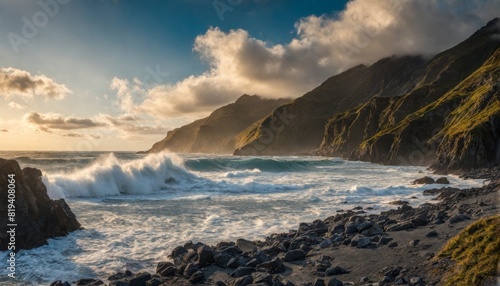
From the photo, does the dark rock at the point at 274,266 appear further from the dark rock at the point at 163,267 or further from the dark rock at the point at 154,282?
the dark rock at the point at 154,282

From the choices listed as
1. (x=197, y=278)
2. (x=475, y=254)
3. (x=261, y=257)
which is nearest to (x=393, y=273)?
(x=475, y=254)

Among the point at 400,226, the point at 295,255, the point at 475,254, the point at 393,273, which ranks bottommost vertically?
the point at 295,255

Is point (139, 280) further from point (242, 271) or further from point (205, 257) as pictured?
point (242, 271)

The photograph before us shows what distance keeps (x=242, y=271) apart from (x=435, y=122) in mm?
106269

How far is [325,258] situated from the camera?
14.2 metres

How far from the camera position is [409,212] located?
21703 mm

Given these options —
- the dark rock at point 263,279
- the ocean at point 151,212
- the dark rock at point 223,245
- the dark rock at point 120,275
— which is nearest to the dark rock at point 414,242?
the dark rock at point 263,279

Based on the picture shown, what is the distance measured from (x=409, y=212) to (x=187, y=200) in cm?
2015

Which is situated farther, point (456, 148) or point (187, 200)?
point (456, 148)

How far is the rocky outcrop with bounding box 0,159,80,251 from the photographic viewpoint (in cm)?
1666

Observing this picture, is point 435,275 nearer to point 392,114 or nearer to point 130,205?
point 130,205

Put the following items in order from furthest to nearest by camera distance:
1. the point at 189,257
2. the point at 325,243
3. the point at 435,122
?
1. the point at 435,122
2. the point at 325,243
3. the point at 189,257

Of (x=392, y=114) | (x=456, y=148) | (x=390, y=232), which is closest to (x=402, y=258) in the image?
(x=390, y=232)

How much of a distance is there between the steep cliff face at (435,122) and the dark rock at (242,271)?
188 ft
